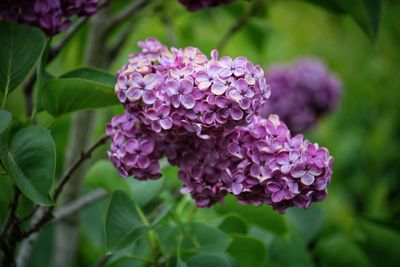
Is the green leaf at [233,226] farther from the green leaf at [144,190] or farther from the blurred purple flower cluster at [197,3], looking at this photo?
the blurred purple flower cluster at [197,3]

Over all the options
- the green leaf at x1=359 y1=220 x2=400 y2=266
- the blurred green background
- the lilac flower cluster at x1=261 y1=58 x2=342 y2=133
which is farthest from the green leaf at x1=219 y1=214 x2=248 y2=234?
the lilac flower cluster at x1=261 y1=58 x2=342 y2=133

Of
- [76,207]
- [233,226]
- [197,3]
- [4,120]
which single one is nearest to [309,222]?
[233,226]

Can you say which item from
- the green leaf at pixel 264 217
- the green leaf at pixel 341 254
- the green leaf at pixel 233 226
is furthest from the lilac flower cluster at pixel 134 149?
the green leaf at pixel 341 254

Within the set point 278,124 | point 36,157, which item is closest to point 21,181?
point 36,157

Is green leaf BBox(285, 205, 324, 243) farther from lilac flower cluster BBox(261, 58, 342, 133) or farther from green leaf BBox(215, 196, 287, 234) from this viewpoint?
lilac flower cluster BBox(261, 58, 342, 133)

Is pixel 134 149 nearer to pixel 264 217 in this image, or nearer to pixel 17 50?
pixel 17 50
